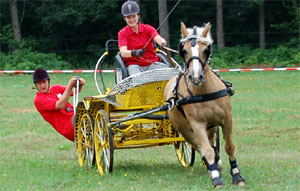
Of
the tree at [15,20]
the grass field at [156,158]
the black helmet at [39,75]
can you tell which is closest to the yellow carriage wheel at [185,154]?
the grass field at [156,158]

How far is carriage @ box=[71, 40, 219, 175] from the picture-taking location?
347 inches

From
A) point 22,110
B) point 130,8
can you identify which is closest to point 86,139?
point 130,8

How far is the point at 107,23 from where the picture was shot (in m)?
43.8

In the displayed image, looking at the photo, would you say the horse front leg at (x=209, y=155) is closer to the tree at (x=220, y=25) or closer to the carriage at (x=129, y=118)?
the carriage at (x=129, y=118)

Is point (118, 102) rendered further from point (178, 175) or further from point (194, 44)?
point (194, 44)

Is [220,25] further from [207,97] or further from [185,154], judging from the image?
[207,97]

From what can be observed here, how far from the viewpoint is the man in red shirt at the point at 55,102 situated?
9.71 meters

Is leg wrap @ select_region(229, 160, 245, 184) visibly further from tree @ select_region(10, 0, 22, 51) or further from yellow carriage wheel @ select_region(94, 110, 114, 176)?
tree @ select_region(10, 0, 22, 51)

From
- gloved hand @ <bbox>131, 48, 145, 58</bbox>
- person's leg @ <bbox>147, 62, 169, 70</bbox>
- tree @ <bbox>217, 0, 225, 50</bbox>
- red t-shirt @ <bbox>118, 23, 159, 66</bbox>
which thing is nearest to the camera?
gloved hand @ <bbox>131, 48, 145, 58</bbox>

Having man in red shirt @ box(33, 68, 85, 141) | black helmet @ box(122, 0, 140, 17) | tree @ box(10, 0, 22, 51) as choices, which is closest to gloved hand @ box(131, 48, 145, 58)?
black helmet @ box(122, 0, 140, 17)

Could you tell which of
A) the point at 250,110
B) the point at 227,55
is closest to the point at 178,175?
the point at 250,110

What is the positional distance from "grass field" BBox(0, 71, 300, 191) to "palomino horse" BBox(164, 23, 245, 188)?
446mm

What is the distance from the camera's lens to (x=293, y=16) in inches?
1673

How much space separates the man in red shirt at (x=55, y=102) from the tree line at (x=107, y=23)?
98.4 ft
